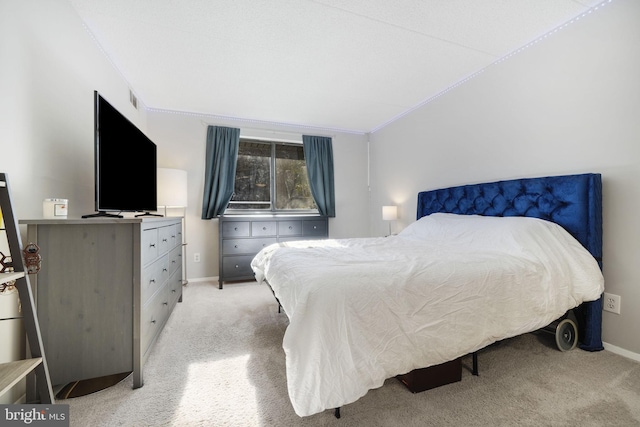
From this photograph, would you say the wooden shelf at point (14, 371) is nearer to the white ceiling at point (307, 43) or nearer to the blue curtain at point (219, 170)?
the white ceiling at point (307, 43)

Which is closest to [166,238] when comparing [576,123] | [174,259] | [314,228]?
[174,259]

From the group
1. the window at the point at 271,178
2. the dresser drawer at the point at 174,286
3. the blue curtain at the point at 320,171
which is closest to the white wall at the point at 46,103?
the dresser drawer at the point at 174,286

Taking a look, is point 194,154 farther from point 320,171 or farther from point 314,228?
point 314,228

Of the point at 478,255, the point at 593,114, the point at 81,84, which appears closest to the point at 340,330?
the point at 478,255

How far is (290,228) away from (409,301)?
8.89 ft

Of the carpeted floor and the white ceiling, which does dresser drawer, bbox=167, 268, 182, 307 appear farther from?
the white ceiling

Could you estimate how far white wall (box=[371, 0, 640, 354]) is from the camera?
1.67 meters

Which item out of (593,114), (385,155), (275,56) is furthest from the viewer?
(385,155)

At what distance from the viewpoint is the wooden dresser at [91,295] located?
130 cm

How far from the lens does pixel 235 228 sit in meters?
3.49

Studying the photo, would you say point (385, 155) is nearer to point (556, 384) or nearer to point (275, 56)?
point (275, 56)

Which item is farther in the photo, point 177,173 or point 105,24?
point 177,173

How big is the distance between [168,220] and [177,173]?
4.30ft

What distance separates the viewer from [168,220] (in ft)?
6.91
